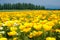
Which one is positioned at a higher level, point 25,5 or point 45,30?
A: point 45,30

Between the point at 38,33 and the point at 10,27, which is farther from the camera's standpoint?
the point at 10,27

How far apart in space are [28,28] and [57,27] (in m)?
0.48

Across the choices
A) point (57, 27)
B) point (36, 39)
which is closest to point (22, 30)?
point (36, 39)

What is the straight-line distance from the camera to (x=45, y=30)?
2457 millimetres

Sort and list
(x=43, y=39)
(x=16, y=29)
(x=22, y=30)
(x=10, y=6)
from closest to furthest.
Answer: (x=43, y=39), (x=22, y=30), (x=16, y=29), (x=10, y=6)

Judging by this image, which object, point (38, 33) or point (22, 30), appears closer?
point (38, 33)

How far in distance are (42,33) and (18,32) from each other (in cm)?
30

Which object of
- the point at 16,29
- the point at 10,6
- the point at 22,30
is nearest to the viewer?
the point at 22,30

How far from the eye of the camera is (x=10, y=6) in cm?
5562

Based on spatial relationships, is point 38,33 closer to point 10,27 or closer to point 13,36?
point 13,36

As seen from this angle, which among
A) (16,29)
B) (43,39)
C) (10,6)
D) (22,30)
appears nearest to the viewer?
(43,39)

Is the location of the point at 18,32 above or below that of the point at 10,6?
above

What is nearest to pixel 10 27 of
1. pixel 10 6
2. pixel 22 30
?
pixel 22 30

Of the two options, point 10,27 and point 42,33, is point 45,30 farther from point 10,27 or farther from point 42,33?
point 10,27
